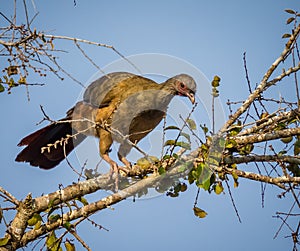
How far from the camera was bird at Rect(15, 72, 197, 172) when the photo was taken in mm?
4859

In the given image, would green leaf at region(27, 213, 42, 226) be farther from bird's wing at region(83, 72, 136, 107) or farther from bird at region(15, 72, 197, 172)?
bird's wing at region(83, 72, 136, 107)

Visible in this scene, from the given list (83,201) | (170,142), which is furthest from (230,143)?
(83,201)

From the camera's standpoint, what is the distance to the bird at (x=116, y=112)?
4.86m

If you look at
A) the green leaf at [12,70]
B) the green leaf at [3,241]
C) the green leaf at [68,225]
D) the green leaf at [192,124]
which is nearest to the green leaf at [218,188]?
the green leaf at [192,124]

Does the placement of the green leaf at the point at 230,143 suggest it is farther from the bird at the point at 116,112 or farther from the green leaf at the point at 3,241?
the green leaf at the point at 3,241

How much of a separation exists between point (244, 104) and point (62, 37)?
151 cm

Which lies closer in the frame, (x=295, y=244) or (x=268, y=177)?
(x=295, y=244)

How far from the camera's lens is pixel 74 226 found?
3330 millimetres

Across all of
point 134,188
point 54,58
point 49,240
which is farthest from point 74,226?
point 54,58

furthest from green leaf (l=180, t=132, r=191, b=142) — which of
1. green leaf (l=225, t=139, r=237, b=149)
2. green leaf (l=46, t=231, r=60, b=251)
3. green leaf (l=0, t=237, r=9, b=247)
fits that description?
green leaf (l=0, t=237, r=9, b=247)

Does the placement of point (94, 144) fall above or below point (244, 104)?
above

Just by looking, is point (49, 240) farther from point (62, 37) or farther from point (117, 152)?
point (117, 152)

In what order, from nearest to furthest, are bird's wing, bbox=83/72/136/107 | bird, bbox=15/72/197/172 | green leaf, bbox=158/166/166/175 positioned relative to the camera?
green leaf, bbox=158/166/166/175
bird, bbox=15/72/197/172
bird's wing, bbox=83/72/136/107

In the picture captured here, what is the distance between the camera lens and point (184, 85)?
500 centimetres
